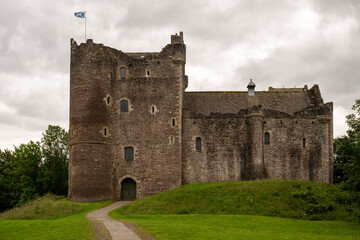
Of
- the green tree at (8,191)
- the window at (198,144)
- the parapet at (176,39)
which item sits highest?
the parapet at (176,39)

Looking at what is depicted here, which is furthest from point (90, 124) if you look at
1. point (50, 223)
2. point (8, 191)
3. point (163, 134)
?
point (8, 191)

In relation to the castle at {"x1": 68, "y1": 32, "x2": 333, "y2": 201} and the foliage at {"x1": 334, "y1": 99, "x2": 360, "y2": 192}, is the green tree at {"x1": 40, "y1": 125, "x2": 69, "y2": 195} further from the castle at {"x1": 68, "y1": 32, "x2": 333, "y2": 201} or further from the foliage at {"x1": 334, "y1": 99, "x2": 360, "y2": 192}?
the foliage at {"x1": 334, "y1": 99, "x2": 360, "y2": 192}

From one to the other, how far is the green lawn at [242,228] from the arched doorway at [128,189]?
30.1 feet

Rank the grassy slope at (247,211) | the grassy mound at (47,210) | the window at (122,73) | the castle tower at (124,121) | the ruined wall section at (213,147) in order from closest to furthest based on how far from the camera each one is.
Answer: the grassy slope at (247,211), the grassy mound at (47,210), the castle tower at (124,121), the ruined wall section at (213,147), the window at (122,73)

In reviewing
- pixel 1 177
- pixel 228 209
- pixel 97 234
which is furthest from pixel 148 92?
pixel 1 177

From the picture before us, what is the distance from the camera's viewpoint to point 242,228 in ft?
80.9

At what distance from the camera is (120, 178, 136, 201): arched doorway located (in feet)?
133

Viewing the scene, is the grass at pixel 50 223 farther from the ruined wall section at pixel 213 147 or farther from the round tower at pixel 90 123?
the ruined wall section at pixel 213 147

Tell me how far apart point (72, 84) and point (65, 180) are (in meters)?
18.0

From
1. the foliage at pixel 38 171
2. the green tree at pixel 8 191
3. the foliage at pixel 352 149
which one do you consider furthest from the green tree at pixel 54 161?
the foliage at pixel 352 149

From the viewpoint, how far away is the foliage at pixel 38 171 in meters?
51.6

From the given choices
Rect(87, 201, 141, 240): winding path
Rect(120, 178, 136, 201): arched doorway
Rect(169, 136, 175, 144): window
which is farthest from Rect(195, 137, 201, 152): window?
Rect(87, 201, 141, 240): winding path

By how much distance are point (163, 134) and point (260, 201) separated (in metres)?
12.9

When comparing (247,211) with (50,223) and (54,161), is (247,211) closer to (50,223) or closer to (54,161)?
(50,223)
